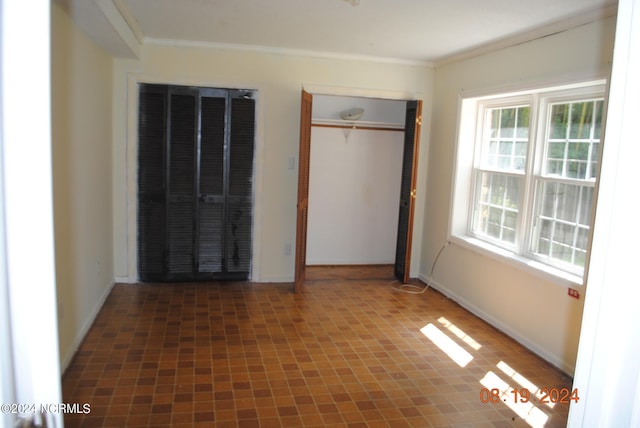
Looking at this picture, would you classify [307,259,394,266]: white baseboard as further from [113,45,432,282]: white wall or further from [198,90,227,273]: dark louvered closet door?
[198,90,227,273]: dark louvered closet door

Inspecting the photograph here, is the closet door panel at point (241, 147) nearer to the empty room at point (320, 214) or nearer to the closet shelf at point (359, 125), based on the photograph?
the empty room at point (320, 214)

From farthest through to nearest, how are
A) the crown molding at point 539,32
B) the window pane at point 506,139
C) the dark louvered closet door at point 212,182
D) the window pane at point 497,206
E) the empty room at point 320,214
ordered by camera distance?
→ the dark louvered closet door at point 212,182
the window pane at point 497,206
the window pane at point 506,139
the crown molding at point 539,32
the empty room at point 320,214

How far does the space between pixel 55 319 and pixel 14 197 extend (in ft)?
0.48

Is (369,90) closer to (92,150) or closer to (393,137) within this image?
(393,137)

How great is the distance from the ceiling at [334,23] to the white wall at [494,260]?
0.15 metres

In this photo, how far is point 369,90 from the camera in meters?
5.36

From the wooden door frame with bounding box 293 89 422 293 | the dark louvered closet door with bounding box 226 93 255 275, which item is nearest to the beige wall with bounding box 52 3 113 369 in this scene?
the dark louvered closet door with bounding box 226 93 255 275

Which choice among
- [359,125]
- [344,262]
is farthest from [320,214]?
[359,125]

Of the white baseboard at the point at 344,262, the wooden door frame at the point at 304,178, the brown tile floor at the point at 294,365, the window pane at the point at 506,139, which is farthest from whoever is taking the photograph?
the white baseboard at the point at 344,262

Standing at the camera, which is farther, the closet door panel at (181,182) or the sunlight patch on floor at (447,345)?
the closet door panel at (181,182)

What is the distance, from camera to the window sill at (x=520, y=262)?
3502mm

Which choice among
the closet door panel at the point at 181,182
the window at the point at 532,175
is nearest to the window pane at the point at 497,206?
the window at the point at 532,175

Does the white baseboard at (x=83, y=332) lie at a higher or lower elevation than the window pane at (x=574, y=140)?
lower
